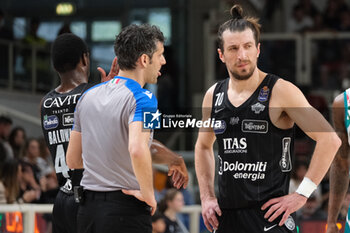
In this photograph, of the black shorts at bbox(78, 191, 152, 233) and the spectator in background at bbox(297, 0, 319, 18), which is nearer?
the black shorts at bbox(78, 191, 152, 233)

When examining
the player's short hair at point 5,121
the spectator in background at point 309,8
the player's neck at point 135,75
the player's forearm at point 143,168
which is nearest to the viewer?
the player's forearm at point 143,168

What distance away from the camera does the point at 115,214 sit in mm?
4121

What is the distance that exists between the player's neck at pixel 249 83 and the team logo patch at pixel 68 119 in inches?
45.9

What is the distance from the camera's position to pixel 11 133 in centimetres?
1125

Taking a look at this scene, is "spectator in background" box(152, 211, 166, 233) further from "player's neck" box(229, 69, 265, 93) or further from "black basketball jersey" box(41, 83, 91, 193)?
"player's neck" box(229, 69, 265, 93)

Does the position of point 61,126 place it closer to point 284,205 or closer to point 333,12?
point 284,205

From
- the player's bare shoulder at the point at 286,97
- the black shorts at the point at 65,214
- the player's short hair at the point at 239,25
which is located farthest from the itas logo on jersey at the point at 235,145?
the black shorts at the point at 65,214

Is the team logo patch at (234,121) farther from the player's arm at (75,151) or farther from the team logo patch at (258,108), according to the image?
the player's arm at (75,151)

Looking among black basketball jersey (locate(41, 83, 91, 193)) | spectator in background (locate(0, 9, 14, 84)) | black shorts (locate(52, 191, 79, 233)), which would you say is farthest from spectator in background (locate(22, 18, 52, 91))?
black shorts (locate(52, 191, 79, 233))

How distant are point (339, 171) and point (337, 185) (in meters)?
0.10

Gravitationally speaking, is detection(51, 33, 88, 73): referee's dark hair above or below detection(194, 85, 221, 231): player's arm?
above

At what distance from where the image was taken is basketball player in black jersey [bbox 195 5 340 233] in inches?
169

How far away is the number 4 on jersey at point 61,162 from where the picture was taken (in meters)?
4.99

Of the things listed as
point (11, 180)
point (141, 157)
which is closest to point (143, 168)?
point (141, 157)
